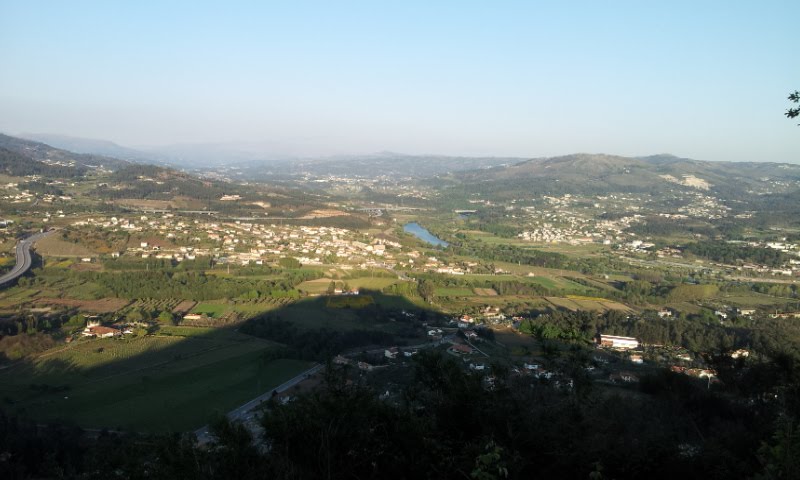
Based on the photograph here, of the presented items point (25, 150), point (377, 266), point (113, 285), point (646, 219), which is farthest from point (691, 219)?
point (25, 150)

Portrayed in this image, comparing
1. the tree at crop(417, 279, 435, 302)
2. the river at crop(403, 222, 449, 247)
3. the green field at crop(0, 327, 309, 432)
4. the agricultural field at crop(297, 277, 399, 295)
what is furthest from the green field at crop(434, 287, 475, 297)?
the river at crop(403, 222, 449, 247)

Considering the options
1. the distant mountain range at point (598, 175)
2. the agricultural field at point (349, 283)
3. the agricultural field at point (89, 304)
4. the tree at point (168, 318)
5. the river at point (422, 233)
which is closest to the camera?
the tree at point (168, 318)

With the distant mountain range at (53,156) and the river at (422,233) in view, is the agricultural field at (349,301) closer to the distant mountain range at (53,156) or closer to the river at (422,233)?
the river at (422,233)

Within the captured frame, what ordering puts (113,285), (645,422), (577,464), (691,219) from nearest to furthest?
(577,464) → (645,422) → (113,285) → (691,219)

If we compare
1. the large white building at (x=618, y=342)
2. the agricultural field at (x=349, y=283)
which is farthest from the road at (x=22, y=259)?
the large white building at (x=618, y=342)

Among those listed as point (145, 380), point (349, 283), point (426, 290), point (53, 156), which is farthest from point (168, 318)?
point (53, 156)

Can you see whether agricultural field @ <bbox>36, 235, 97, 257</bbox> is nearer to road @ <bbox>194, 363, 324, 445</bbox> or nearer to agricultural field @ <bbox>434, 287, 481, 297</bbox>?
agricultural field @ <bbox>434, 287, 481, 297</bbox>

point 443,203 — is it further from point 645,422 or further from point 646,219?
point 645,422
